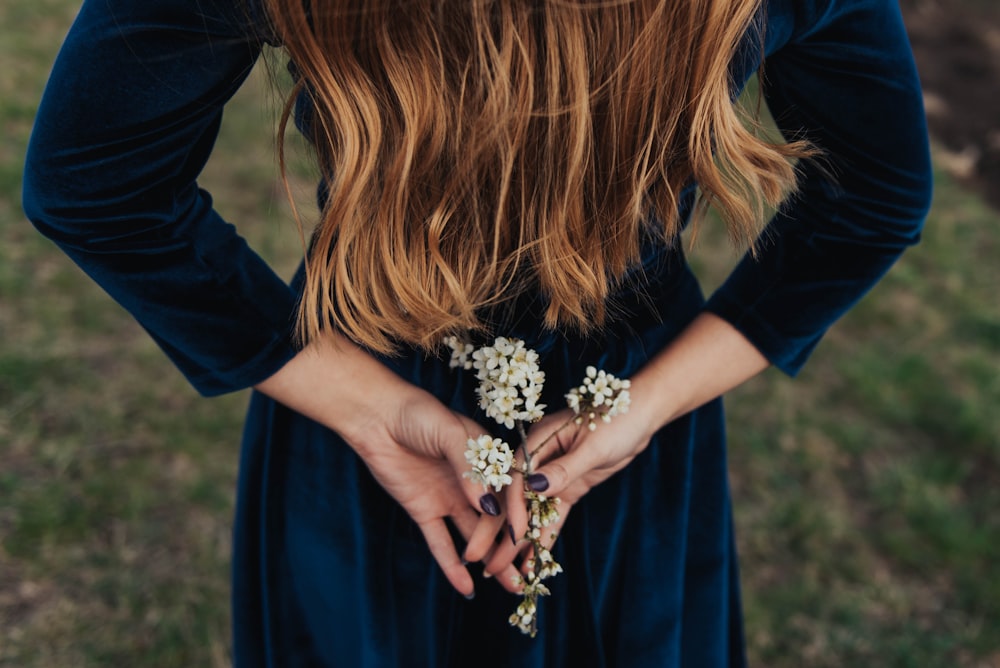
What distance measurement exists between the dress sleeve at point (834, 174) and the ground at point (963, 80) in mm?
4215

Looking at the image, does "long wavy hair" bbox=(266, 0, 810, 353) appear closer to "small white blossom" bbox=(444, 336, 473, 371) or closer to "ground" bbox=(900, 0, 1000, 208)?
"small white blossom" bbox=(444, 336, 473, 371)

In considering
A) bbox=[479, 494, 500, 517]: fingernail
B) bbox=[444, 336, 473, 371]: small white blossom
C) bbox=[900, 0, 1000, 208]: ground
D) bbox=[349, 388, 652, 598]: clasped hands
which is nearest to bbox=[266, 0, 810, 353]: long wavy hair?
bbox=[444, 336, 473, 371]: small white blossom

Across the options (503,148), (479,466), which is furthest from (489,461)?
(503,148)

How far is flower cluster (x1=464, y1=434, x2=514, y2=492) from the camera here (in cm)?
103

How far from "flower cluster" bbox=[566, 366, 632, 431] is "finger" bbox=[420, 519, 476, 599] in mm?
277

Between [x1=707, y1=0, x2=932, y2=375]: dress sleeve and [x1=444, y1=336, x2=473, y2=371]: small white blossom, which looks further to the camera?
[x1=444, y1=336, x2=473, y2=371]: small white blossom

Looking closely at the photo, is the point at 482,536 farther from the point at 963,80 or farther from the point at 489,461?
the point at 963,80

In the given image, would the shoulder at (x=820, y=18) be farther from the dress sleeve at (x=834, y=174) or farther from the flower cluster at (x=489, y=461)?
the flower cluster at (x=489, y=461)

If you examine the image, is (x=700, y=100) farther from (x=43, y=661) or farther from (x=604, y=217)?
(x=43, y=661)

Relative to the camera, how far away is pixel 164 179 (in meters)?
0.94

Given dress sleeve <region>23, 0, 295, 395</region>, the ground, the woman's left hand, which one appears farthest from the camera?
the ground

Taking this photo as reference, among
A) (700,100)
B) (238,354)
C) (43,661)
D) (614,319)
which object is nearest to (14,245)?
(43,661)

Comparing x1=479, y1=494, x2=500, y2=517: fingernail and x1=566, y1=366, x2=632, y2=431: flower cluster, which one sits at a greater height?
x1=566, y1=366, x2=632, y2=431: flower cluster

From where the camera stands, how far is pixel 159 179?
37.0 inches
